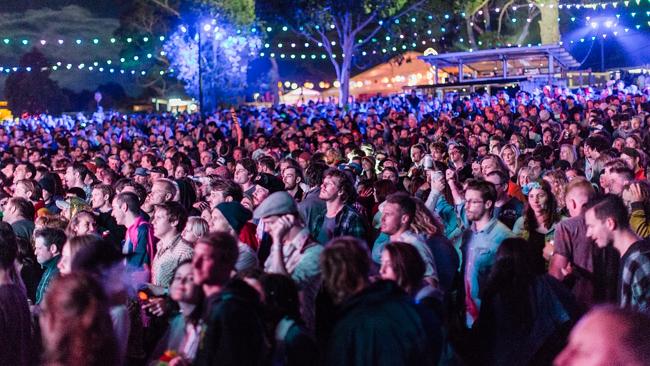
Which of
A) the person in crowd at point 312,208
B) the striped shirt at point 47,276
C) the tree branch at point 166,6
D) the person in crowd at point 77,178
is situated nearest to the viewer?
the striped shirt at point 47,276

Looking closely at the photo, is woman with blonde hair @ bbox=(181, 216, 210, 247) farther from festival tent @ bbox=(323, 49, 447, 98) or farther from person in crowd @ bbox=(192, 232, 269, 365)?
festival tent @ bbox=(323, 49, 447, 98)

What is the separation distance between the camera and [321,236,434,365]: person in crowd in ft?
12.9

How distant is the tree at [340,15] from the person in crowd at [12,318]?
3196cm

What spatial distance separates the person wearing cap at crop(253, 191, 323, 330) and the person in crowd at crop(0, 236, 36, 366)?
4.49 ft

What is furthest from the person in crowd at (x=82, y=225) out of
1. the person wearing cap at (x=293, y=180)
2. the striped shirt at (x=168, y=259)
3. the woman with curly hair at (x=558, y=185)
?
the woman with curly hair at (x=558, y=185)

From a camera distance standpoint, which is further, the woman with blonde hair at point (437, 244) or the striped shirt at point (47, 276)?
the striped shirt at point (47, 276)

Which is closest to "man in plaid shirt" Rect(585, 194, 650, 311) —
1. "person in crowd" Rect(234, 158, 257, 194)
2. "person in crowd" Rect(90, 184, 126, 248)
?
"person in crowd" Rect(90, 184, 126, 248)

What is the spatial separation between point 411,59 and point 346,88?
18.4ft

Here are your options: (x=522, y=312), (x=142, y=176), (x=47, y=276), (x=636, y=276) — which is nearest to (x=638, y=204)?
(x=636, y=276)

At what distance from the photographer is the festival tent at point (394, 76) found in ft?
144

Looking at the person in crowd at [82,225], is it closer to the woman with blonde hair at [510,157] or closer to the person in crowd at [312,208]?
the person in crowd at [312,208]

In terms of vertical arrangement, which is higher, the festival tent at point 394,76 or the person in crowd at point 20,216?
the festival tent at point 394,76

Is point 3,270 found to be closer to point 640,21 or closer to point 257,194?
→ point 257,194

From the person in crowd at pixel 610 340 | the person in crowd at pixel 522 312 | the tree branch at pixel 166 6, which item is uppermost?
the tree branch at pixel 166 6
